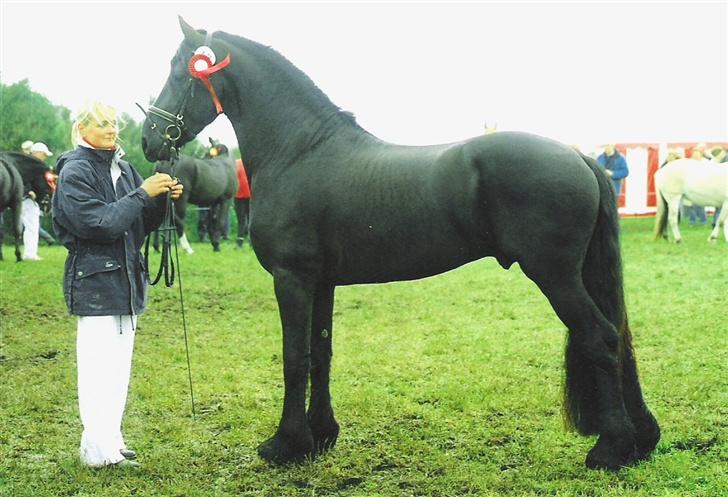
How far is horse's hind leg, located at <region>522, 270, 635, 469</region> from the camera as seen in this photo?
3336mm

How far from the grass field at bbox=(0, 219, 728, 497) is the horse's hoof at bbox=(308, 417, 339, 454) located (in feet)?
0.22

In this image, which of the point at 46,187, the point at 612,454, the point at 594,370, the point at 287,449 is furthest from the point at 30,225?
the point at 612,454

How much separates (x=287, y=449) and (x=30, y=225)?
1189 cm

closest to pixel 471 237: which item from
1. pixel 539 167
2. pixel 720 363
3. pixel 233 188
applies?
pixel 539 167

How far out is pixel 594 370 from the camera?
3.58 m

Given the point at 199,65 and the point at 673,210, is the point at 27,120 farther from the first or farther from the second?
the point at 199,65

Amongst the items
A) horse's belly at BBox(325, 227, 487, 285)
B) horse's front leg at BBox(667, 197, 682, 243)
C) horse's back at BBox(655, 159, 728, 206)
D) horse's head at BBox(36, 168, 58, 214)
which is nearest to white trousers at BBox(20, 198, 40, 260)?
horse's head at BBox(36, 168, 58, 214)

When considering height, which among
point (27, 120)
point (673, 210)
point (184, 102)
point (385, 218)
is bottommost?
point (673, 210)

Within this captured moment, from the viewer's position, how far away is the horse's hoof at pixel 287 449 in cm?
375

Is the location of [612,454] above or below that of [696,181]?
below

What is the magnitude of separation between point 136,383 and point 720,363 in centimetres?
458

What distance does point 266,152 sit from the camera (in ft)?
12.5

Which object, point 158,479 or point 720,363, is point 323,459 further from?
point 720,363

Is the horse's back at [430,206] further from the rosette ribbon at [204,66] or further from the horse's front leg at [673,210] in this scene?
the horse's front leg at [673,210]
